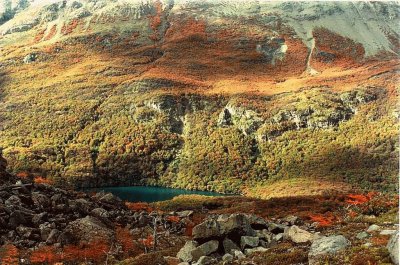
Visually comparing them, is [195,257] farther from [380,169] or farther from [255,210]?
[380,169]

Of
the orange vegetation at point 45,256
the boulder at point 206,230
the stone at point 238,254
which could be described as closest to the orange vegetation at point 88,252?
the orange vegetation at point 45,256

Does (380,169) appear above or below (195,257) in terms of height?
below

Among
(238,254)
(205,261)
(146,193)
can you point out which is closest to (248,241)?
(238,254)

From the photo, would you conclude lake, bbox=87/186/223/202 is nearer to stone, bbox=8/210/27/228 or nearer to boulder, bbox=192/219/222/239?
stone, bbox=8/210/27/228

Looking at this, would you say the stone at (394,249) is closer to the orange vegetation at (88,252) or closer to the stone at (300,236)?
the stone at (300,236)

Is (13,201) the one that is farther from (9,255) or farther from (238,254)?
(238,254)

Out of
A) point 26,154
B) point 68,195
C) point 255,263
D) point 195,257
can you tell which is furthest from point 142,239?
point 26,154
